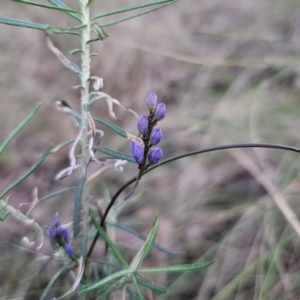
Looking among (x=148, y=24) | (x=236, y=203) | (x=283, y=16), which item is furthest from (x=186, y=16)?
(x=236, y=203)

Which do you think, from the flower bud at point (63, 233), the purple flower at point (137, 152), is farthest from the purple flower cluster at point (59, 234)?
the purple flower at point (137, 152)

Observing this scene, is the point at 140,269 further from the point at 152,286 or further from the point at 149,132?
the point at 149,132

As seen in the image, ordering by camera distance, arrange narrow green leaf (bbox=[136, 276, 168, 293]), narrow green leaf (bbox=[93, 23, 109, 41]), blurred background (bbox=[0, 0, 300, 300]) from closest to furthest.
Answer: narrow green leaf (bbox=[93, 23, 109, 41]) < narrow green leaf (bbox=[136, 276, 168, 293]) < blurred background (bbox=[0, 0, 300, 300])

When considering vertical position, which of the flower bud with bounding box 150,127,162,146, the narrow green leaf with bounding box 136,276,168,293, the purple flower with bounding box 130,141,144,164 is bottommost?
the narrow green leaf with bounding box 136,276,168,293

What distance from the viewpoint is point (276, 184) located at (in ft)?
5.96

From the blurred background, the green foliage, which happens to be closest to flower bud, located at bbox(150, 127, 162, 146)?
the green foliage

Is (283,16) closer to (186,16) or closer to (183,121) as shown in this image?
(186,16)

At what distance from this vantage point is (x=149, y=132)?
78 centimetres

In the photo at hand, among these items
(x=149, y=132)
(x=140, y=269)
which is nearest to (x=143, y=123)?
(x=149, y=132)

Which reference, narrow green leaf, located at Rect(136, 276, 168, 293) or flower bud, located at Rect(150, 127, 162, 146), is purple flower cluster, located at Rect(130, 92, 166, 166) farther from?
narrow green leaf, located at Rect(136, 276, 168, 293)

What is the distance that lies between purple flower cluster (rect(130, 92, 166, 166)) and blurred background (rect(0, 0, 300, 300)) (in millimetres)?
402

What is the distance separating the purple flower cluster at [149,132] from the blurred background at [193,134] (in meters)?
0.40

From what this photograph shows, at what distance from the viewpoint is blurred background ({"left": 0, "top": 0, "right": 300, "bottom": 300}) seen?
5.09 ft

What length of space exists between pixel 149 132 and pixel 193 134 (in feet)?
4.59
